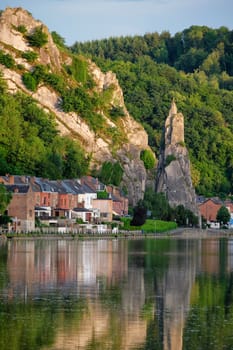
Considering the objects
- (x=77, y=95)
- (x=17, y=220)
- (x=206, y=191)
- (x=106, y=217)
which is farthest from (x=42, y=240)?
(x=206, y=191)

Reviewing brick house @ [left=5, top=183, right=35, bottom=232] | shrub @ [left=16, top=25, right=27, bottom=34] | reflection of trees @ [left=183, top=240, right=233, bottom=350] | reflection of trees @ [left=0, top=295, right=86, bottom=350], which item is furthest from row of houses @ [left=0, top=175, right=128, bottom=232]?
reflection of trees @ [left=0, top=295, right=86, bottom=350]

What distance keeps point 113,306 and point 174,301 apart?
9.70ft

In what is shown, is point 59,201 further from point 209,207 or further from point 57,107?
point 209,207

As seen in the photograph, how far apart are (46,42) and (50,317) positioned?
117909 mm

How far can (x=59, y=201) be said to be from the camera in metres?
115

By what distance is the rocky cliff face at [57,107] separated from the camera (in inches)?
5472

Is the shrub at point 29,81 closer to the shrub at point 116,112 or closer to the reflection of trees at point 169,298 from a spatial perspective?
the shrub at point 116,112

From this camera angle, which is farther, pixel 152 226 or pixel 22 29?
pixel 22 29

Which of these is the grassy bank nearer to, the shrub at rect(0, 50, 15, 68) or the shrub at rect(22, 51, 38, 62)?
the shrub at rect(0, 50, 15, 68)

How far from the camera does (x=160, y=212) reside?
445 ft

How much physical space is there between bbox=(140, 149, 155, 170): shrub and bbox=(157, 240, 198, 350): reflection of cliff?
101 m

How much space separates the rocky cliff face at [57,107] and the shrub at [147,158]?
3.76 metres

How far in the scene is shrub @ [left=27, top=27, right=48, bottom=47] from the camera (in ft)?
470

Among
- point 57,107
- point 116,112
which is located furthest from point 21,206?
point 116,112
